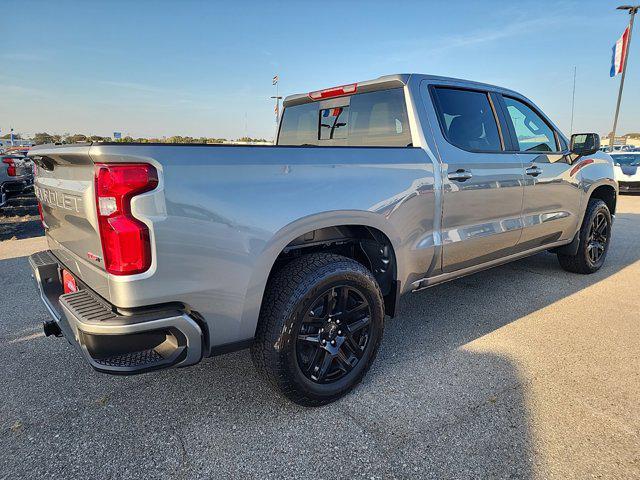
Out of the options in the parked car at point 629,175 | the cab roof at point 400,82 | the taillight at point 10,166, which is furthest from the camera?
the parked car at point 629,175

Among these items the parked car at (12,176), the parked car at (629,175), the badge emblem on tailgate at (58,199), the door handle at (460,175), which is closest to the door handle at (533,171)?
the door handle at (460,175)

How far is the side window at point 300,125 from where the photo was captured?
380 centimetres

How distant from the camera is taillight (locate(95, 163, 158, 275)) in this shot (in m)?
1.72

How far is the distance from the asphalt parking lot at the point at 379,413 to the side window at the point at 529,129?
1587 mm

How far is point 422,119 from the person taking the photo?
114 inches

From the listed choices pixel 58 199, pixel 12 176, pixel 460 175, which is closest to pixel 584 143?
pixel 460 175

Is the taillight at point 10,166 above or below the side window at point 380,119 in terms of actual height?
below

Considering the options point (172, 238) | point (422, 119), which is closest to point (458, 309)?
point (422, 119)

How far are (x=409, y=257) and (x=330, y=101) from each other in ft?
5.16

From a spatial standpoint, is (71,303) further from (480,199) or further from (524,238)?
(524,238)

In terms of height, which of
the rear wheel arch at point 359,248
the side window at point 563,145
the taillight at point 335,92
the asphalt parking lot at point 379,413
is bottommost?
the asphalt parking lot at point 379,413

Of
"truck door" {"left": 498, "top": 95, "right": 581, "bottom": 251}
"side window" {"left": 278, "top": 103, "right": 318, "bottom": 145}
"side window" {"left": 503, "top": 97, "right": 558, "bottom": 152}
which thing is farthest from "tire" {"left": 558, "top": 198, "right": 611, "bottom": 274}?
"side window" {"left": 278, "top": 103, "right": 318, "bottom": 145}

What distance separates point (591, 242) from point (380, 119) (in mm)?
3276

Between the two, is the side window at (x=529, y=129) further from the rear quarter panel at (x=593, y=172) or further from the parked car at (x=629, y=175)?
the parked car at (x=629, y=175)
